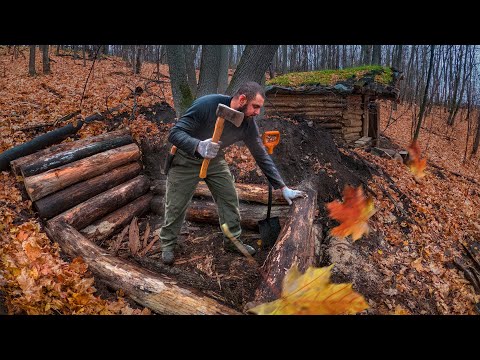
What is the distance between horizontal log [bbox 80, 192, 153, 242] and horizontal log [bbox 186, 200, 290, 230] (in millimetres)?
810

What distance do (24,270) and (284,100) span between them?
8.14 metres

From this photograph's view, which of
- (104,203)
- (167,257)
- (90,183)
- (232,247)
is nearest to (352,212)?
(232,247)

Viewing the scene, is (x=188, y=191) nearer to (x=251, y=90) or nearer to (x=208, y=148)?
(x=208, y=148)

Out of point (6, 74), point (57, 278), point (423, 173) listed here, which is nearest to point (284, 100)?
point (423, 173)

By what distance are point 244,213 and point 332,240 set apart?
52.1 inches

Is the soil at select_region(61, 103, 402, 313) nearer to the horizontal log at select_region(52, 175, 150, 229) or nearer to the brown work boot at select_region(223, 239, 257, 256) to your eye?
the brown work boot at select_region(223, 239, 257, 256)

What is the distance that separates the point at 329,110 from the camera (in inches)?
359

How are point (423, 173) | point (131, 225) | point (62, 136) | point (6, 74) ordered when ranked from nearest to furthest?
point (131, 225) < point (62, 136) < point (423, 173) < point (6, 74)

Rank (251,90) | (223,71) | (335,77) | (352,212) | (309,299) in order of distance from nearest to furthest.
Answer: (309,299) → (251,90) → (352,212) → (223,71) → (335,77)

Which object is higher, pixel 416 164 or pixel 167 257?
pixel 416 164

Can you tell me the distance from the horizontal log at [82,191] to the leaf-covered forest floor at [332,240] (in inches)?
6.5

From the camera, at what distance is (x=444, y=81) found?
1862 centimetres

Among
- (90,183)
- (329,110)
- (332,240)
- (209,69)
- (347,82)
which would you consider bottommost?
(332,240)

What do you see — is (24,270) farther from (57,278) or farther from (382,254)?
(382,254)
